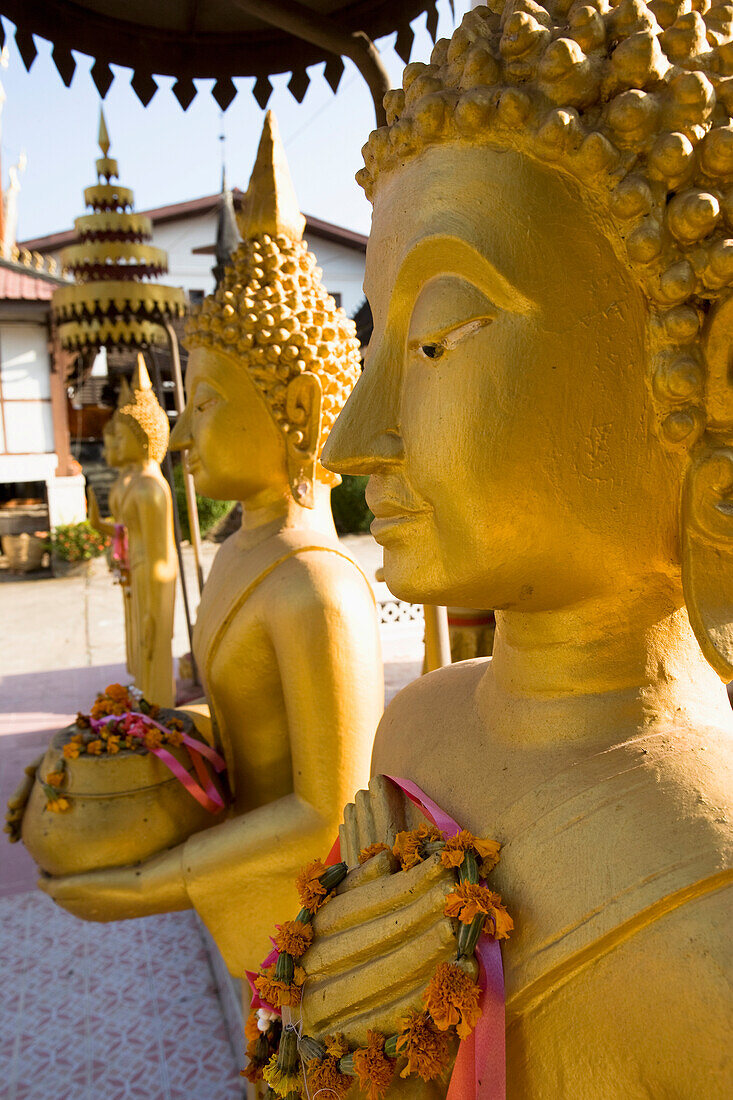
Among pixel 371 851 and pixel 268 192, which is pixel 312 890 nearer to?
pixel 371 851

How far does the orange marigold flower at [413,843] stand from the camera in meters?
1.04

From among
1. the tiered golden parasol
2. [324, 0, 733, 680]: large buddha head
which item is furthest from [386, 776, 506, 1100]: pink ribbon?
the tiered golden parasol

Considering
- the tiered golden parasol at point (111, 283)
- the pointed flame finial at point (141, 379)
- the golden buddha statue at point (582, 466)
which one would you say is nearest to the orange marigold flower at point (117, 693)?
the golden buddha statue at point (582, 466)

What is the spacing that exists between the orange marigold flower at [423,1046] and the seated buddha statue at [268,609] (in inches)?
33.5

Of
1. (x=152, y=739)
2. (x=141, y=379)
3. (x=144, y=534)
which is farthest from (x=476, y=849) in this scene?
(x=141, y=379)

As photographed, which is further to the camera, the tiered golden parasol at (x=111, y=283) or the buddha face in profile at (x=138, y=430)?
the buddha face in profile at (x=138, y=430)

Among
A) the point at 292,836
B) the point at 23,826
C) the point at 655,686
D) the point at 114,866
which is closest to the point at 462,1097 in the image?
the point at 655,686

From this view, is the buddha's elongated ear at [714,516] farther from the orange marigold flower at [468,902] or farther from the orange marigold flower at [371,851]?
the orange marigold flower at [371,851]

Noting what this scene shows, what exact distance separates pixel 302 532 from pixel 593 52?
1278mm

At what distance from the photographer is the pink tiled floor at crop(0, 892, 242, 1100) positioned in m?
2.60

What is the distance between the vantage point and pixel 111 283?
520 cm

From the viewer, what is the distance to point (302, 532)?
81.0 inches

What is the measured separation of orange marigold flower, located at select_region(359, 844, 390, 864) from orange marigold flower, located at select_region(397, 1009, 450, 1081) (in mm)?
210

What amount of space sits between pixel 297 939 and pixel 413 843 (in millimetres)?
208
